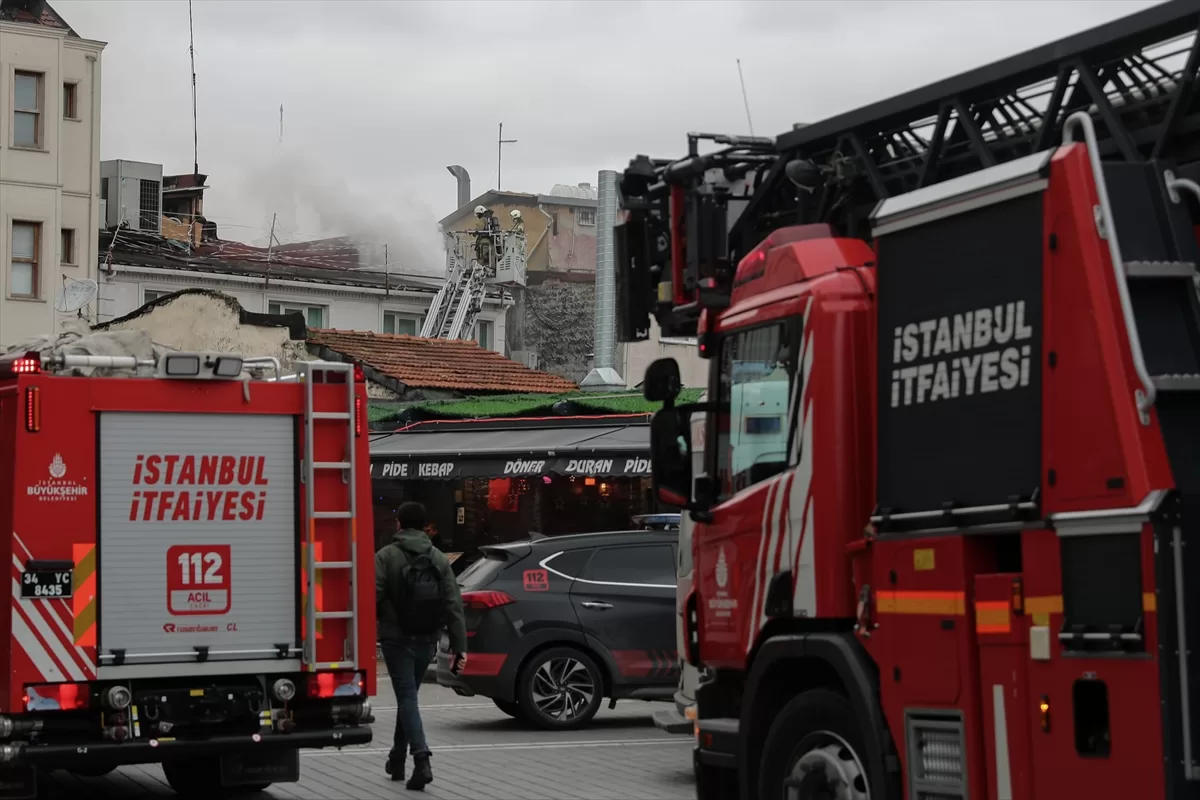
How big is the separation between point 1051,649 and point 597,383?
87.7 ft

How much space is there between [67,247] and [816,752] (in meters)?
35.3

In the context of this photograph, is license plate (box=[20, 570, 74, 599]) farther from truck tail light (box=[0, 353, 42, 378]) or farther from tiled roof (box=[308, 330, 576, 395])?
tiled roof (box=[308, 330, 576, 395])

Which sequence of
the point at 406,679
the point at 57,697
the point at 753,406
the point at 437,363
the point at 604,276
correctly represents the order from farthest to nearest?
1. the point at 604,276
2. the point at 437,363
3. the point at 406,679
4. the point at 57,697
5. the point at 753,406

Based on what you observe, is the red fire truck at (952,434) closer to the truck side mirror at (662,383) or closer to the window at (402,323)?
the truck side mirror at (662,383)

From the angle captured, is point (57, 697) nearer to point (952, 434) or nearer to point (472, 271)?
point (952, 434)

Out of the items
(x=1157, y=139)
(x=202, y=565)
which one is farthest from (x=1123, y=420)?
(x=202, y=565)

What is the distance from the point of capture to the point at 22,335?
128 feet

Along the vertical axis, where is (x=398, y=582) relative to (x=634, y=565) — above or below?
below

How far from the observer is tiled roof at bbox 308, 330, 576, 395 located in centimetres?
3347

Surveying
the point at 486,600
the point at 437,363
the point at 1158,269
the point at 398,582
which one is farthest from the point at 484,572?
the point at 437,363

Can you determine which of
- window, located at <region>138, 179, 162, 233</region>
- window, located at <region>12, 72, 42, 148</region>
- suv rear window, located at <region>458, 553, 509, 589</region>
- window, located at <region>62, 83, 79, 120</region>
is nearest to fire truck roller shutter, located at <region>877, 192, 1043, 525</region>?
suv rear window, located at <region>458, 553, 509, 589</region>

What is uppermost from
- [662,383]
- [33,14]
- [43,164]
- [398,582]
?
[33,14]

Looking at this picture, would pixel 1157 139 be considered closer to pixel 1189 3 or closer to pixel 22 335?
pixel 1189 3

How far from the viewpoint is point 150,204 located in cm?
4934
